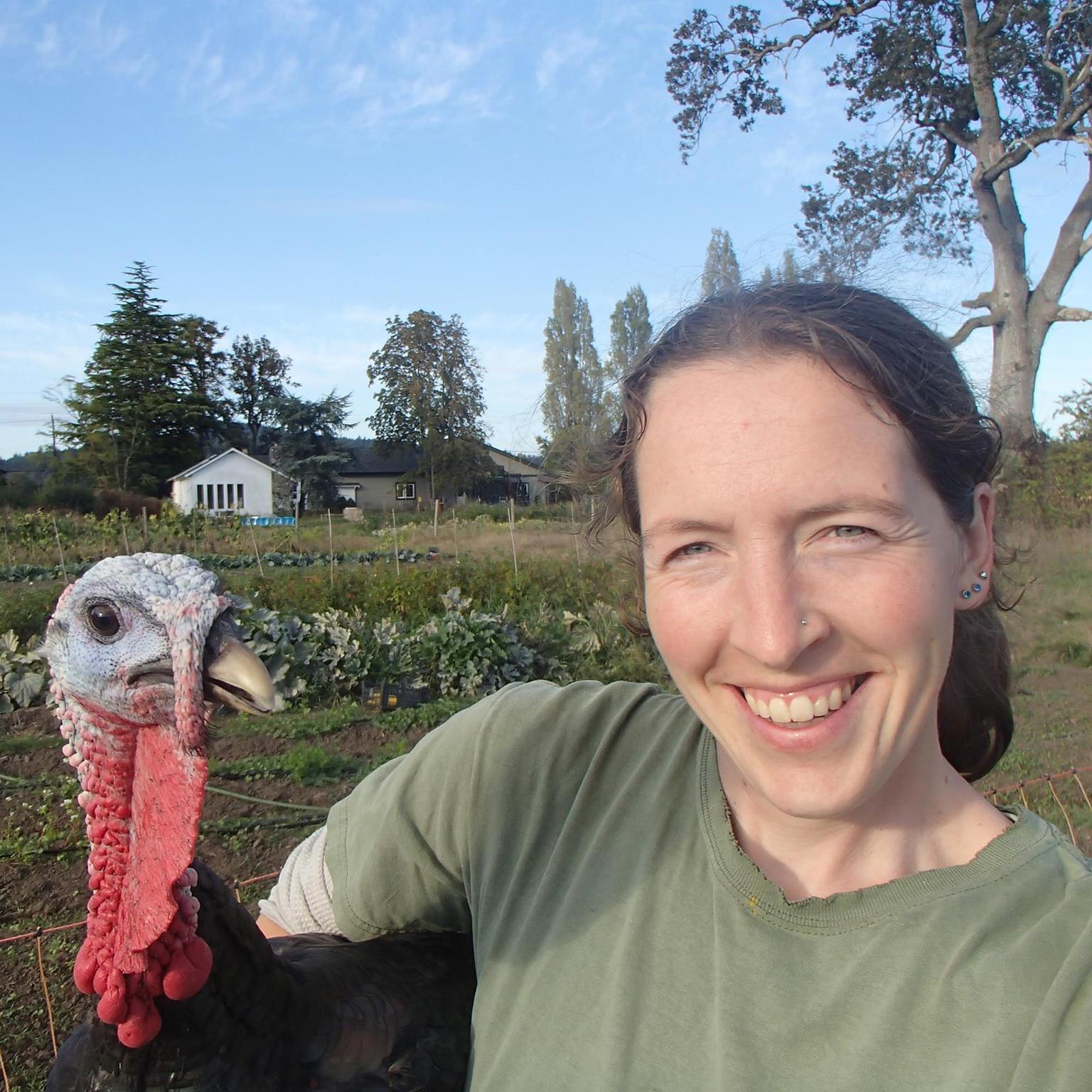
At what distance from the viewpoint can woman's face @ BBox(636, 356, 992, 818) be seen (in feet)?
3.88

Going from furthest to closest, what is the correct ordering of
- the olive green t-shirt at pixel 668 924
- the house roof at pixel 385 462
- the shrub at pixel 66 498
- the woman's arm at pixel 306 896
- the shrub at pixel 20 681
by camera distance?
1. the house roof at pixel 385 462
2. the shrub at pixel 66 498
3. the shrub at pixel 20 681
4. the woman's arm at pixel 306 896
5. the olive green t-shirt at pixel 668 924

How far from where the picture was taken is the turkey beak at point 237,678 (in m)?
1.36

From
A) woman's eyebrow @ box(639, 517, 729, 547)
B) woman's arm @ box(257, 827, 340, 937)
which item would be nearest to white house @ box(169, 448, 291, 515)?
woman's arm @ box(257, 827, 340, 937)

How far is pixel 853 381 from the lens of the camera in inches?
48.8

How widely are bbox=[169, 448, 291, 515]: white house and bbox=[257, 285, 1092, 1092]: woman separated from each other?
4244 centimetres

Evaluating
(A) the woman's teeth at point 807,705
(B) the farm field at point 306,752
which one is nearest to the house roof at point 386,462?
(B) the farm field at point 306,752

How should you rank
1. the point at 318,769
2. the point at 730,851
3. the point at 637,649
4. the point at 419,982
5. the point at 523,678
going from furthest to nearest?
the point at 637,649, the point at 523,678, the point at 318,769, the point at 419,982, the point at 730,851

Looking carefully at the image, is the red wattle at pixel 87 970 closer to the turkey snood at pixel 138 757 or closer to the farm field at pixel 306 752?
the turkey snood at pixel 138 757

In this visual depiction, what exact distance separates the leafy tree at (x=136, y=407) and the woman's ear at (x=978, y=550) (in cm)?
4334

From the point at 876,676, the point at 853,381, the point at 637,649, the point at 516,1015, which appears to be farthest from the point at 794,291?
the point at 637,649

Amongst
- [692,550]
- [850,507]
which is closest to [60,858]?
[692,550]

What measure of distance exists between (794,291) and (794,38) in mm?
18367

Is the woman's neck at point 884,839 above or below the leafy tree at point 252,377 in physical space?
below

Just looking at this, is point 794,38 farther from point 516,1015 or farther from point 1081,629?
point 516,1015
